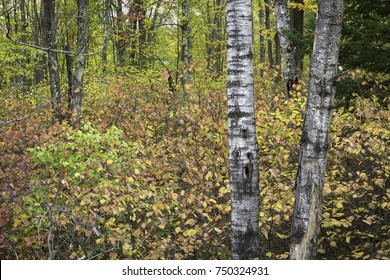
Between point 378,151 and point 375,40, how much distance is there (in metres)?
2.26

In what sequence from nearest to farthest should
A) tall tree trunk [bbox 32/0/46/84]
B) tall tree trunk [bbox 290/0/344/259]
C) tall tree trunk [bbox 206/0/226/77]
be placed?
tall tree trunk [bbox 290/0/344/259] < tall tree trunk [bbox 206/0/226/77] < tall tree trunk [bbox 32/0/46/84]

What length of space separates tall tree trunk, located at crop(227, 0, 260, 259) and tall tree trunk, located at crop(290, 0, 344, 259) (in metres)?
0.57

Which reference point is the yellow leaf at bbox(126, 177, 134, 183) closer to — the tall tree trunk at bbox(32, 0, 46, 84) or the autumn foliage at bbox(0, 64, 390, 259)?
the autumn foliage at bbox(0, 64, 390, 259)

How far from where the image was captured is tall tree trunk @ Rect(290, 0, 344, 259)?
3.98 meters

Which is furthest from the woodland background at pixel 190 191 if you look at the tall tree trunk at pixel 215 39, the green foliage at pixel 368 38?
the tall tree trunk at pixel 215 39

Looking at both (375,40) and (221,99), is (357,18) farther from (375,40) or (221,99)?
(221,99)

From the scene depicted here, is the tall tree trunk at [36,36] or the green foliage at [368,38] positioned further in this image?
the tall tree trunk at [36,36]

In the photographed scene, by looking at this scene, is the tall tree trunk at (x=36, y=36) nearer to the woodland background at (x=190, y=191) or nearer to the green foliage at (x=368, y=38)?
the woodland background at (x=190, y=191)

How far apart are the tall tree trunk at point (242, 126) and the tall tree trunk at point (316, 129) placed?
0.57 metres

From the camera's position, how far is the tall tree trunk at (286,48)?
10125mm

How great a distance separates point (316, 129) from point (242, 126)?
33.0 inches

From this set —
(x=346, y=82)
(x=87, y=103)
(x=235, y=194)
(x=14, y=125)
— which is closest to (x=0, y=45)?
(x=87, y=103)

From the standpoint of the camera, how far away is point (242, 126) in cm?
459

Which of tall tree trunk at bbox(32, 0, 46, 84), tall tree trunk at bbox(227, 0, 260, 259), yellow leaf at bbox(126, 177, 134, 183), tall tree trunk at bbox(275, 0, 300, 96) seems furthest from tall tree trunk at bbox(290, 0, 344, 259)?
tall tree trunk at bbox(32, 0, 46, 84)
